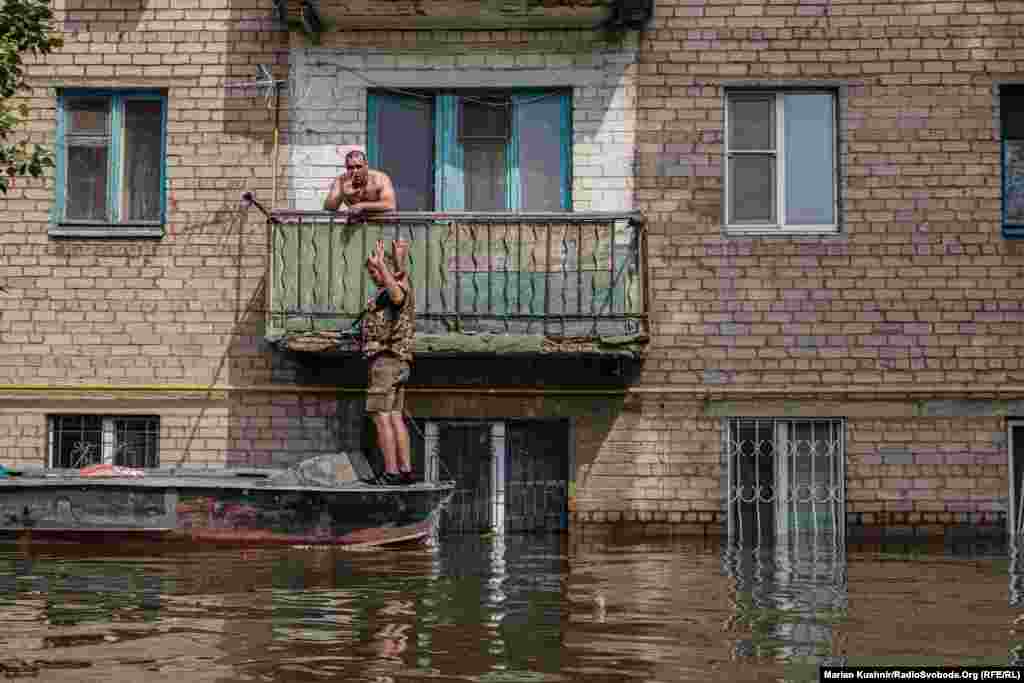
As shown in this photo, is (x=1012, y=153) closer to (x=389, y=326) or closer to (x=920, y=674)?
(x=389, y=326)

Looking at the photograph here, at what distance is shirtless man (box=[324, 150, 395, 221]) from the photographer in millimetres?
16078

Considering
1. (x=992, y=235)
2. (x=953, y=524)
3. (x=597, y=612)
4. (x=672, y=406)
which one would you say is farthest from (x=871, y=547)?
(x=597, y=612)

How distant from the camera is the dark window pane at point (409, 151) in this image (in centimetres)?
1714

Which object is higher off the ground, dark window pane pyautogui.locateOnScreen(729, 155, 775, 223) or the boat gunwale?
dark window pane pyautogui.locateOnScreen(729, 155, 775, 223)

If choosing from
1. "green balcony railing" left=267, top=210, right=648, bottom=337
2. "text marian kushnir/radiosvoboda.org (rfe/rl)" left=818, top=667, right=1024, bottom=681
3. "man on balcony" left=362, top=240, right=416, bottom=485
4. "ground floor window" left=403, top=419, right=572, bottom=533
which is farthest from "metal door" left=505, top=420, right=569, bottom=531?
"text marian kushnir/radiosvoboda.org (rfe/rl)" left=818, top=667, right=1024, bottom=681

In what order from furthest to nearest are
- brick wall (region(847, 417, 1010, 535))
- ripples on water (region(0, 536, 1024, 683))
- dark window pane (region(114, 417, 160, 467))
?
dark window pane (region(114, 417, 160, 467)), brick wall (region(847, 417, 1010, 535)), ripples on water (region(0, 536, 1024, 683))

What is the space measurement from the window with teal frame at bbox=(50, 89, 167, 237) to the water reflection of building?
737 centimetres

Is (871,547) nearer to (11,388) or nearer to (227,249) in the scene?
(227,249)

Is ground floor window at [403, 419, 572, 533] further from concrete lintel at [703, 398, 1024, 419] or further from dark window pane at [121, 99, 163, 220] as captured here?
dark window pane at [121, 99, 163, 220]

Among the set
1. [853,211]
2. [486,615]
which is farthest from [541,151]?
[486,615]

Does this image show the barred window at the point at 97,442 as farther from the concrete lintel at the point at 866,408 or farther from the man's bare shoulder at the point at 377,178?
the concrete lintel at the point at 866,408

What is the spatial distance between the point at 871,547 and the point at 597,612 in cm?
737

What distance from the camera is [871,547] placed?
52.4 ft

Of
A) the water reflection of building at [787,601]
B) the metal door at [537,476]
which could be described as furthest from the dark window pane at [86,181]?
the water reflection of building at [787,601]
